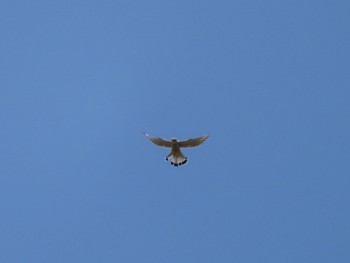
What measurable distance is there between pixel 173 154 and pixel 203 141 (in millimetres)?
2001

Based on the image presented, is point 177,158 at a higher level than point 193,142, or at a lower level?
lower

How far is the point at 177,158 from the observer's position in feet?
561

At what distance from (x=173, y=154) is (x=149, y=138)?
5.36ft

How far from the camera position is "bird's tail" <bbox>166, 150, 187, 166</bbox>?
17093cm

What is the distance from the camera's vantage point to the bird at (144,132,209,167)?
559 feet

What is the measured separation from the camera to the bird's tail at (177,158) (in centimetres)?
17093

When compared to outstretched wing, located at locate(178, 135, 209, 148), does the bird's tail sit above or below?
below

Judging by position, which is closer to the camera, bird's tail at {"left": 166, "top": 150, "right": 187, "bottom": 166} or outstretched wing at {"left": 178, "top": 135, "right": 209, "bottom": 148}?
outstretched wing at {"left": 178, "top": 135, "right": 209, "bottom": 148}

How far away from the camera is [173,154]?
6732 inches

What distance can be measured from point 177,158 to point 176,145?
0.81 meters

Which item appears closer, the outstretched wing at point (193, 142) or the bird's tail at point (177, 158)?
the outstretched wing at point (193, 142)

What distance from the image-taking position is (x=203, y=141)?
170125 mm

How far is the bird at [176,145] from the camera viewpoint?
559 feet

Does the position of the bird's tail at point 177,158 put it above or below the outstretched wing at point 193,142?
below
